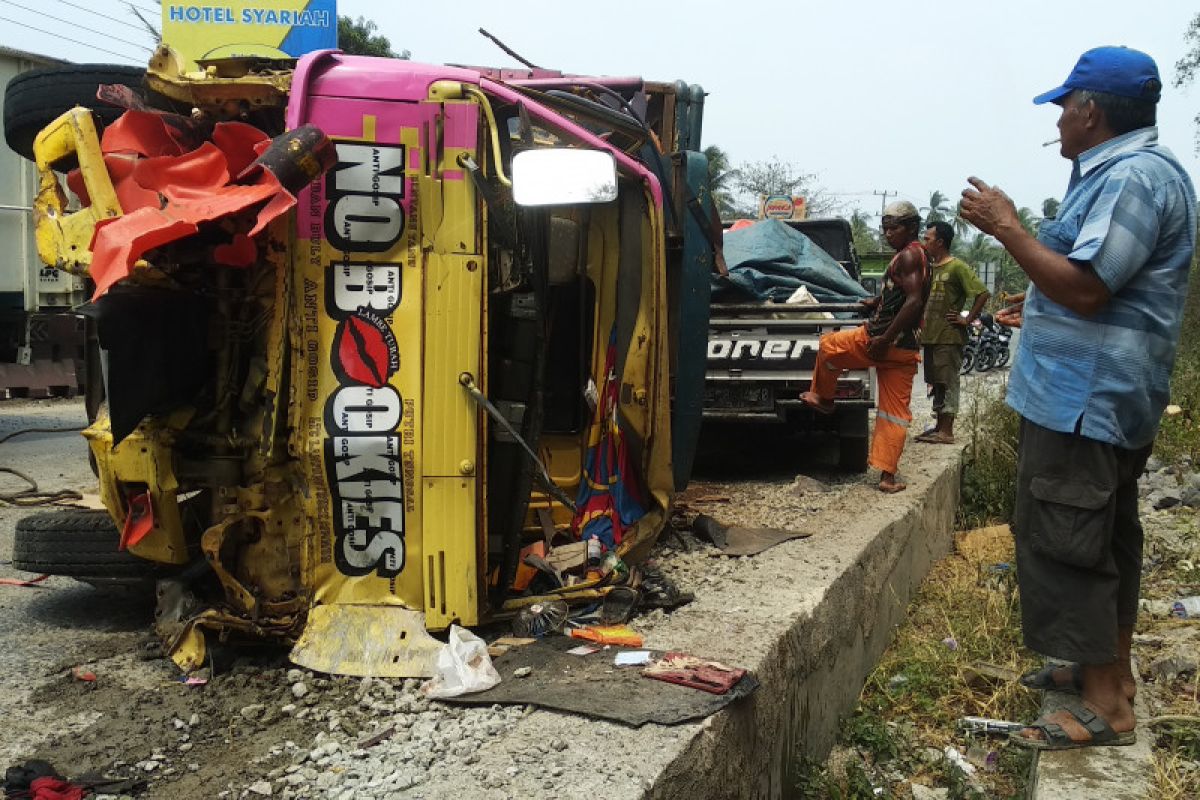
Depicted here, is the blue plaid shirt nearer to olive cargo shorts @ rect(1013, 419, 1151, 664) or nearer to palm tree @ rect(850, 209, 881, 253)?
olive cargo shorts @ rect(1013, 419, 1151, 664)

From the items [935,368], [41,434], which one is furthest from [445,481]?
[41,434]

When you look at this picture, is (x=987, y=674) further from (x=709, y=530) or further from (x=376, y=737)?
(x=376, y=737)

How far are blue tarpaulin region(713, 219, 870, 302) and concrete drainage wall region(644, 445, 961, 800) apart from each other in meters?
2.14

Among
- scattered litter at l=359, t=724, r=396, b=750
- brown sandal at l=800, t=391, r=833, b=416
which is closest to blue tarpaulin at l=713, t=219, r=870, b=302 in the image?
brown sandal at l=800, t=391, r=833, b=416

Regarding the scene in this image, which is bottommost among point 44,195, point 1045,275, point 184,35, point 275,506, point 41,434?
point 41,434

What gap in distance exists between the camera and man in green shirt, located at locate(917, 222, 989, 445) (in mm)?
7828

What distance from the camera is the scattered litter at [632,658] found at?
9.76 ft

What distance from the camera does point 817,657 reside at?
3.66 meters

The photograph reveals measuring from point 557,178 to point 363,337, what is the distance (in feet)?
2.55

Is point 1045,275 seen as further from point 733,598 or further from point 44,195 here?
point 44,195

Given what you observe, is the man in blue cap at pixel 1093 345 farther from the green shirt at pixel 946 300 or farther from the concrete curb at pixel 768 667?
the green shirt at pixel 946 300

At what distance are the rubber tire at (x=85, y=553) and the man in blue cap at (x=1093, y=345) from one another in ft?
9.75

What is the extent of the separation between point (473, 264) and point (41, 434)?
24.0ft

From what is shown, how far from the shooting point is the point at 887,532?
4.90 metres
